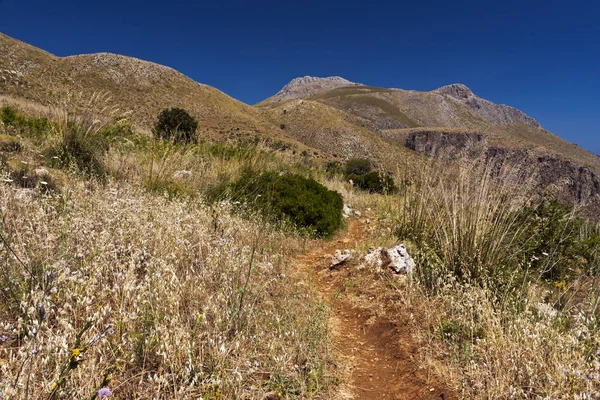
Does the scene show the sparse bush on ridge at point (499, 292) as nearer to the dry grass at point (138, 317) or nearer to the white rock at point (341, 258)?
the white rock at point (341, 258)

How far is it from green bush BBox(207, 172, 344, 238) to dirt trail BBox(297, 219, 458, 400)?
186 cm

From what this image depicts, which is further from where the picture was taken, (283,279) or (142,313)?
(283,279)

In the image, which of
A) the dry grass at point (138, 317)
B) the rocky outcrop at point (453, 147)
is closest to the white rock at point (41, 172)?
the dry grass at point (138, 317)

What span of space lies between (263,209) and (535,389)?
4.40 m

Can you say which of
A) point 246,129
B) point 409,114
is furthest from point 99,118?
point 409,114

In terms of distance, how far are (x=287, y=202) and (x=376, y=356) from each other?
363 cm

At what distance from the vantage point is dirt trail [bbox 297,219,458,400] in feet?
7.97

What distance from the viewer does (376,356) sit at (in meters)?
2.95

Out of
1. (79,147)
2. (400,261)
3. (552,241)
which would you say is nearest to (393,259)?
(400,261)

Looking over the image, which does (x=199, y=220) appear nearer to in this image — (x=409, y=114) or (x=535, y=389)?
(x=535, y=389)

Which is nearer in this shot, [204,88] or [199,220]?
[199,220]

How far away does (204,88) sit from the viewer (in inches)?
2495

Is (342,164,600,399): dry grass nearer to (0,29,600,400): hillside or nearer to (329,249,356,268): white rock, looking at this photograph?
(0,29,600,400): hillside

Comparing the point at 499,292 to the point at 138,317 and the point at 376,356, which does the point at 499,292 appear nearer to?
the point at 376,356
